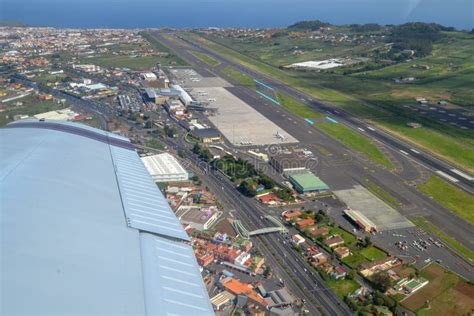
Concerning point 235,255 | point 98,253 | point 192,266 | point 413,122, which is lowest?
point 235,255

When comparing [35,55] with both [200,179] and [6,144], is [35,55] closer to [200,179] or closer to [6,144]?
[200,179]

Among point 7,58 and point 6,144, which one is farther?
point 7,58

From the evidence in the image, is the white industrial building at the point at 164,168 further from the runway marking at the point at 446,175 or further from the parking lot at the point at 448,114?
the parking lot at the point at 448,114

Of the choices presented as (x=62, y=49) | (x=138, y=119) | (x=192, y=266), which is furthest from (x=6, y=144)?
(x=62, y=49)

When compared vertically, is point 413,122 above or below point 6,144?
below

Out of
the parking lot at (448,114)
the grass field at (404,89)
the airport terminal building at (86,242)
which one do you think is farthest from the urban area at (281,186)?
the airport terminal building at (86,242)

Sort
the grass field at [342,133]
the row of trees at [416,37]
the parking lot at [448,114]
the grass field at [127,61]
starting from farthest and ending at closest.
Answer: the row of trees at [416,37]
the grass field at [127,61]
the parking lot at [448,114]
the grass field at [342,133]
